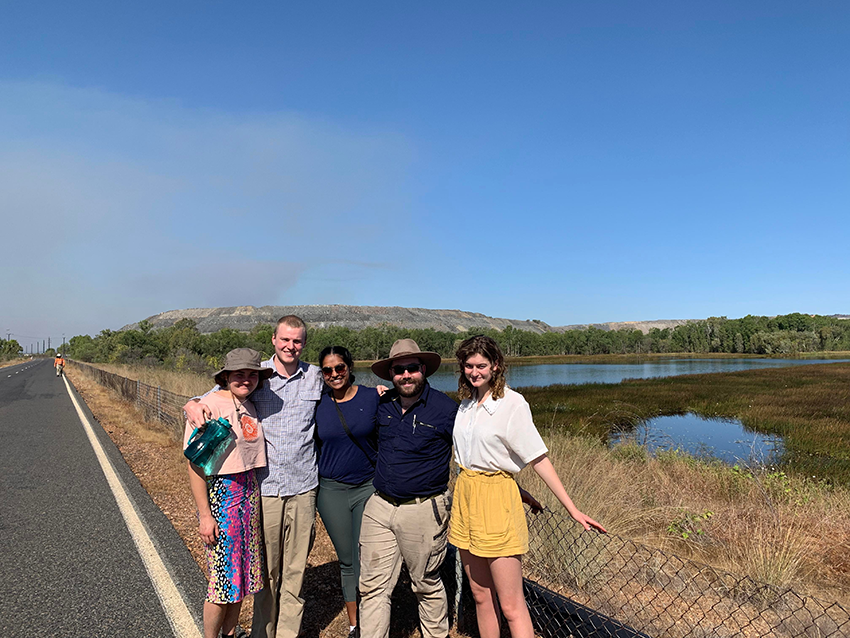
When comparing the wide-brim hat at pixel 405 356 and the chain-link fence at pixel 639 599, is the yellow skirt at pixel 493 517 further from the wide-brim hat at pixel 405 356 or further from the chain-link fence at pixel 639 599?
the chain-link fence at pixel 639 599

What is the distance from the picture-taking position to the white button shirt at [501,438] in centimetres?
242

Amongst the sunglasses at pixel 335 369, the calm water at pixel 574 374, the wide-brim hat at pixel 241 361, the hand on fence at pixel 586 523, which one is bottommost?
the calm water at pixel 574 374

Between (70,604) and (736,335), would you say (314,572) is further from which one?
(736,335)

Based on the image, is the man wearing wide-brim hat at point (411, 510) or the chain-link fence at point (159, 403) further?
the chain-link fence at point (159, 403)

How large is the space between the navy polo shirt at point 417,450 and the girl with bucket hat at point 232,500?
71 cm

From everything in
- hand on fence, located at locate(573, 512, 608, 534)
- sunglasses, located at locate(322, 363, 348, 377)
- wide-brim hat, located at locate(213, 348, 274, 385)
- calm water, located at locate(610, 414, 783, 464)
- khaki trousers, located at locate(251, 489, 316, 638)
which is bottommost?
calm water, located at locate(610, 414, 783, 464)

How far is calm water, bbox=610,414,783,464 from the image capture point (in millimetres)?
12547

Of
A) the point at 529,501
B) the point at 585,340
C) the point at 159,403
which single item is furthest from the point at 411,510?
the point at 585,340

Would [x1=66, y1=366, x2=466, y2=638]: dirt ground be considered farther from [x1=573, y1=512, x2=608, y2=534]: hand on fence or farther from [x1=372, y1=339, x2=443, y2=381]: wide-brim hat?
[x1=372, y1=339, x2=443, y2=381]: wide-brim hat

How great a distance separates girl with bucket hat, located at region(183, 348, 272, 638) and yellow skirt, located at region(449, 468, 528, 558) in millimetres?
1156

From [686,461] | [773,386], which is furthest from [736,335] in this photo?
[686,461]

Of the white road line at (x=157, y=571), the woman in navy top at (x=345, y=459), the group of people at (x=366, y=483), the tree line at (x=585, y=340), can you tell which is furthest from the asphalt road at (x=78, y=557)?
the tree line at (x=585, y=340)

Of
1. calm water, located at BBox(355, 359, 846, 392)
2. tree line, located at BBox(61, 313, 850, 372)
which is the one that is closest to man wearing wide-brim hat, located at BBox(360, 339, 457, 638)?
calm water, located at BBox(355, 359, 846, 392)

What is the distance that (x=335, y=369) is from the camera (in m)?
3.03
